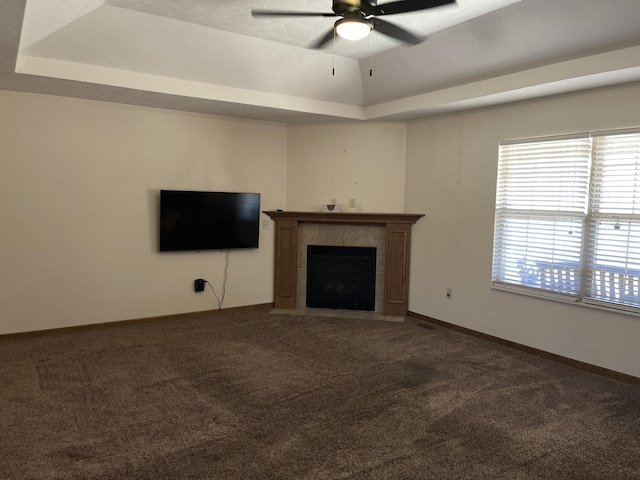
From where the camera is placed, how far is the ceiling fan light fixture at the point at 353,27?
2.82 metres

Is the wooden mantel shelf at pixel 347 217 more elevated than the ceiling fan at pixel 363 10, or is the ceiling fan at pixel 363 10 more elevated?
→ the ceiling fan at pixel 363 10

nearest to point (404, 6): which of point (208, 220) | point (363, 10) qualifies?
point (363, 10)

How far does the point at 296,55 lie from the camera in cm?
477

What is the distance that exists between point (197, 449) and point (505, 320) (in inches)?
138

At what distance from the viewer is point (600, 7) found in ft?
10.6

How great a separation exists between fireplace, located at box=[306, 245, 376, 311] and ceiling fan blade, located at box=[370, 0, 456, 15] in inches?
145

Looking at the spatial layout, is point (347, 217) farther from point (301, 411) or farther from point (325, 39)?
point (301, 411)

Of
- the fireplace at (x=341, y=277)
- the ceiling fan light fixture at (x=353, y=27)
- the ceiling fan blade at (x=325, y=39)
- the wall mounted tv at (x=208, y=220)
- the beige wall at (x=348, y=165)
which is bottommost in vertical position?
the fireplace at (x=341, y=277)

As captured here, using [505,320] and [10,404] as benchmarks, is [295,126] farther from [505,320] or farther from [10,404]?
[10,404]

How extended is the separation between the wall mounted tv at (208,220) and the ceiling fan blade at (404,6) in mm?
3442

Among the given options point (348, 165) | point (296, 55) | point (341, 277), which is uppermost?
point (296, 55)

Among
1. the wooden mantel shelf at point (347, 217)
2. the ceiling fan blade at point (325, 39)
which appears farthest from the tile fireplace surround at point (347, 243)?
the ceiling fan blade at point (325, 39)

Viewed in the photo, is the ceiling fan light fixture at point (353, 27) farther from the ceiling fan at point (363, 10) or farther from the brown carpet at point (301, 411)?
the brown carpet at point (301, 411)

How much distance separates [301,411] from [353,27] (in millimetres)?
2610
